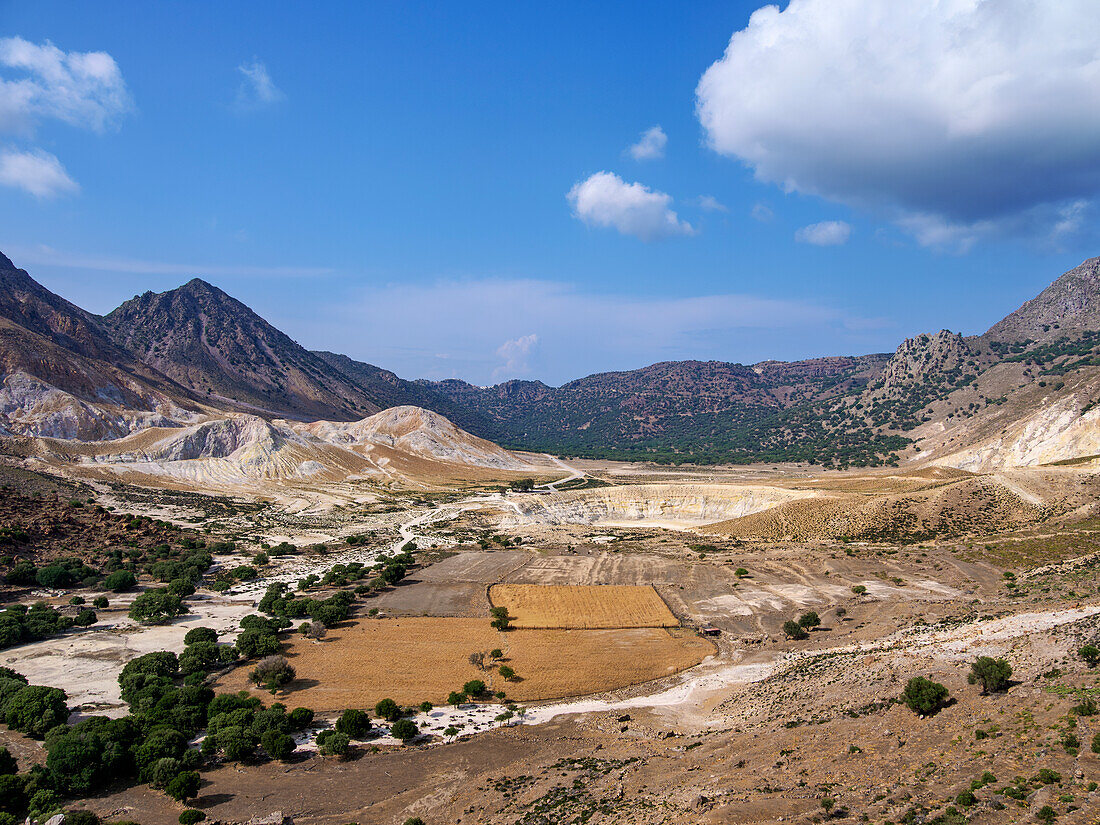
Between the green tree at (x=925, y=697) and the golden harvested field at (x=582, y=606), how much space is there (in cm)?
2121

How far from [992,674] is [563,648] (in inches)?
950

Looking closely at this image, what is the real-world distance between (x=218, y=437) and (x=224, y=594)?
287ft

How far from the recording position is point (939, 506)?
66.1m

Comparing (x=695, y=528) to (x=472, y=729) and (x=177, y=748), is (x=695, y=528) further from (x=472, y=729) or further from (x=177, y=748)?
(x=177, y=748)

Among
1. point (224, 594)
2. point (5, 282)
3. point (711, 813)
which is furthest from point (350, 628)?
point (5, 282)

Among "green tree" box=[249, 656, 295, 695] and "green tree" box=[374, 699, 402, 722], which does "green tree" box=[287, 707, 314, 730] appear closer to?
"green tree" box=[374, 699, 402, 722]

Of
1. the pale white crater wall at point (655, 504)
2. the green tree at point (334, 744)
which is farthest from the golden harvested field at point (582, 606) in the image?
the pale white crater wall at point (655, 504)

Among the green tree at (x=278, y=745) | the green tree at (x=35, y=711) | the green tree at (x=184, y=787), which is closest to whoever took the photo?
the green tree at (x=184, y=787)

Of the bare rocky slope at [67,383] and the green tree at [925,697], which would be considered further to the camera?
the bare rocky slope at [67,383]

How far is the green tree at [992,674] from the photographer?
72.9 ft

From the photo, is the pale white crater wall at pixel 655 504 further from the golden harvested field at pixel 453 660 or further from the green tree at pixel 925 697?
the green tree at pixel 925 697

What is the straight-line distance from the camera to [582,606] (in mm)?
48094

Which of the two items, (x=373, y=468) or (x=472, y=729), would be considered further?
(x=373, y=468)

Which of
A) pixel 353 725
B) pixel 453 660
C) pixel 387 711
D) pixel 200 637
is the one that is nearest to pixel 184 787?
pixel 353 725
